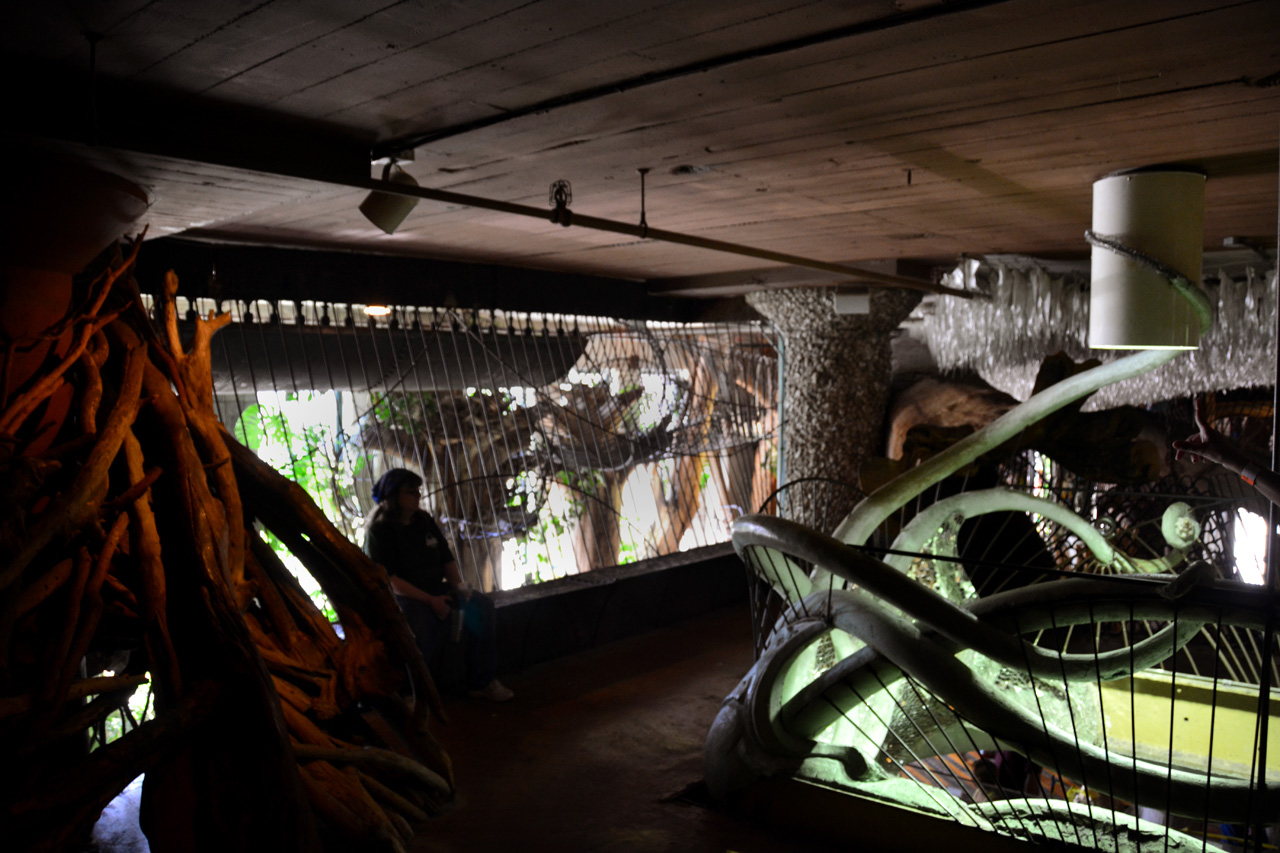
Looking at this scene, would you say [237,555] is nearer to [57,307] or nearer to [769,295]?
[57,307]

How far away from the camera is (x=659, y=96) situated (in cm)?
216

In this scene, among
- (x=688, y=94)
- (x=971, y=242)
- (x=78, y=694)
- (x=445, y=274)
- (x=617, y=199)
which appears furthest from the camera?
(x=445, y=274)

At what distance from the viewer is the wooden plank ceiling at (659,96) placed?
66.7 inches

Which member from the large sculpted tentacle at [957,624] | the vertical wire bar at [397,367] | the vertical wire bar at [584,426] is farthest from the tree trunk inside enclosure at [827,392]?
the large sculpted tentacle at [957,624]

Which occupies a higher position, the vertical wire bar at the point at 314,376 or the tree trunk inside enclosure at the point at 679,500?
the vertical wire bar at the point at 314,376

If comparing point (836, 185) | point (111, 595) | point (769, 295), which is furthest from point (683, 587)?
point (111, 595)

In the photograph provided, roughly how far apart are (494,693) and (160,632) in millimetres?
2100

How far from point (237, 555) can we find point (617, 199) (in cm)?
178

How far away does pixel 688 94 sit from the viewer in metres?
2.14

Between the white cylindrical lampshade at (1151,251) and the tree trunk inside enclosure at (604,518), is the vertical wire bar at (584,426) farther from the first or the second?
Answer: the white cylindrical lampshade at (1151,251)

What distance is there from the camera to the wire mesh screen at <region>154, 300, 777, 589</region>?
14.5 feet

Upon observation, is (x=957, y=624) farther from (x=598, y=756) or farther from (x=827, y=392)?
(x=827, y=392)

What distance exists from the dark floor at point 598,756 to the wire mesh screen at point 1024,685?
0.54 meters

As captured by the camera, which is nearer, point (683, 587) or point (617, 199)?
point (617, 199)
